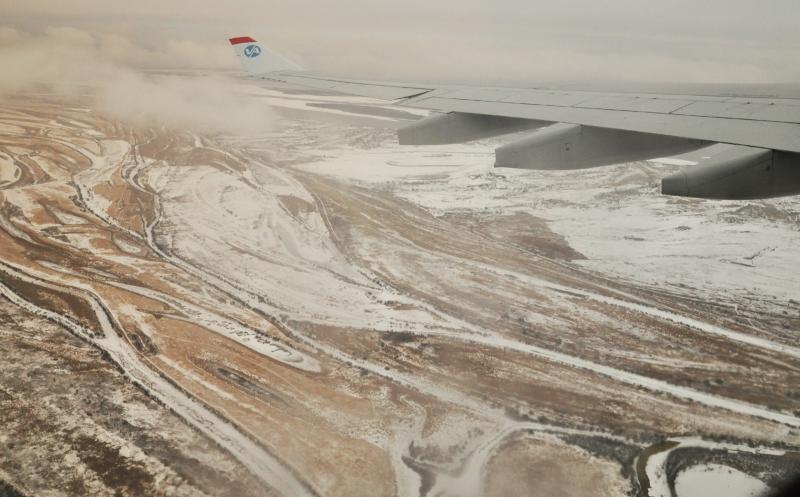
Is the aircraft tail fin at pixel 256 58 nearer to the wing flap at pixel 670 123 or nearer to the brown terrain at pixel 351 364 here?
the brown terrain at pixel 351 364

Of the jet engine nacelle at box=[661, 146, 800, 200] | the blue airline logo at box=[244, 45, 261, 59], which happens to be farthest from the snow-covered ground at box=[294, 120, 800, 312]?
the blue airline logo at box=[244, 45, 261, 59]

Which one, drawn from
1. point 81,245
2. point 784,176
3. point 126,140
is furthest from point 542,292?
point 126,140

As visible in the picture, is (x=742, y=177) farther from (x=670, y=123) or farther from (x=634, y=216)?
(x=634, y=216)

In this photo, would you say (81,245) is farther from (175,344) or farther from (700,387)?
(700,387)

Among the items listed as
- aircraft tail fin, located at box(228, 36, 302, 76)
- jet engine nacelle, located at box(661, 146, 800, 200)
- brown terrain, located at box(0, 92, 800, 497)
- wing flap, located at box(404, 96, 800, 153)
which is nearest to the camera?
wing flap, located at box(404, 96, 800, 153)

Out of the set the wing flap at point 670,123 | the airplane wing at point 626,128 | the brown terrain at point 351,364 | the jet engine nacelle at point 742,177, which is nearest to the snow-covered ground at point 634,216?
the brown terrain at point 351,364

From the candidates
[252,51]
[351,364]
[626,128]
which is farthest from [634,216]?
[252,51]

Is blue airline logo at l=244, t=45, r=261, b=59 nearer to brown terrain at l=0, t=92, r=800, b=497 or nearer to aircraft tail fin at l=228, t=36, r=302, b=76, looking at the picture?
aircraft tail fin at l=228, t=36, r=302, b=76
